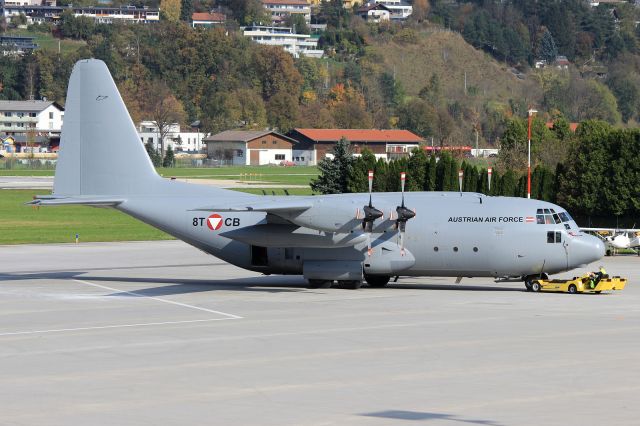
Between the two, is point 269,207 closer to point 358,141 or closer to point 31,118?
point 358,141

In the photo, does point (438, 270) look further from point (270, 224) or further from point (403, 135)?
point (403, 135)

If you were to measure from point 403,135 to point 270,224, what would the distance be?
405ft

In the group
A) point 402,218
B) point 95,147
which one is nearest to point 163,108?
point 95,147

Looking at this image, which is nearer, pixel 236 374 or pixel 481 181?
pixel 236 374

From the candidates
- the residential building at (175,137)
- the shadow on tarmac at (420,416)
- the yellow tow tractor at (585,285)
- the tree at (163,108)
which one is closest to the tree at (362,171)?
the yellow tow tractor at (585,285)

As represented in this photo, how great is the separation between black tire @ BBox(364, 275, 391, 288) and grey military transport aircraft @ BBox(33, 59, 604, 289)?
0.03 metres

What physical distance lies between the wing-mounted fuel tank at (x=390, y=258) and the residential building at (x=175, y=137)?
149595mm

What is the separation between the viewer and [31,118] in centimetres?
18475

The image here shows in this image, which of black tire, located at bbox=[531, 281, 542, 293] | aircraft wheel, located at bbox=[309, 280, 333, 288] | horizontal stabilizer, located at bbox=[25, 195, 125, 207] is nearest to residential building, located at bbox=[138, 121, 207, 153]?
horizontal stabilizer, located at bbox=[25, 195, 125, 207]

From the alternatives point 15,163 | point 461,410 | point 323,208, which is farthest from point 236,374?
point 15,163

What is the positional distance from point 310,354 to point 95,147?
58.7 feet

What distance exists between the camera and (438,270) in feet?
120

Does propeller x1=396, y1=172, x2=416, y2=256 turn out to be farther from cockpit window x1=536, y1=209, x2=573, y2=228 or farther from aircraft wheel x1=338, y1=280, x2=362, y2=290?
cockpit window x1=536, y1=209, x2=573, y2=228

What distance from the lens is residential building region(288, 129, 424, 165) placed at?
15350 centimetres
